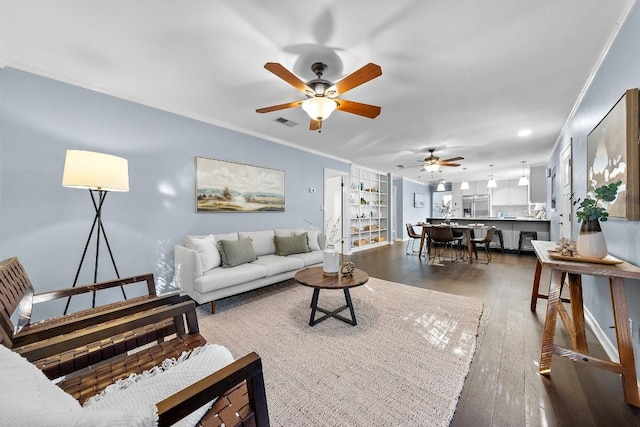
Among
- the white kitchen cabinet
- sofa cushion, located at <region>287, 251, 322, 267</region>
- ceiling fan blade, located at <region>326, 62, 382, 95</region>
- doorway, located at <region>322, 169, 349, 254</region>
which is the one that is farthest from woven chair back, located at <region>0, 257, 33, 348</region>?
the white kitchen cabinet

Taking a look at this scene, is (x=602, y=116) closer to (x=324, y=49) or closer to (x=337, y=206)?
(x=324, y=49)

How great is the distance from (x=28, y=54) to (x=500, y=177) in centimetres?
1146

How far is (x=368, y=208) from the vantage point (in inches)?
296

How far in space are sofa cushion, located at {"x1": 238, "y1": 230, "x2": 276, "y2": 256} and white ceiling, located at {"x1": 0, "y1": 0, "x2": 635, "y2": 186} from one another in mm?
1728

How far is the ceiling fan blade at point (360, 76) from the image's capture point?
179cm

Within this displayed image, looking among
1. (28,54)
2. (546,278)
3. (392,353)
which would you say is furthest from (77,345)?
(546,278)

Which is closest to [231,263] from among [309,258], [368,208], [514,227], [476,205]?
[309,258]

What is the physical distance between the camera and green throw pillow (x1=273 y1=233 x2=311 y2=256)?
376 centimetres

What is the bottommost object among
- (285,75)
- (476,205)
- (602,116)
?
(476,205)

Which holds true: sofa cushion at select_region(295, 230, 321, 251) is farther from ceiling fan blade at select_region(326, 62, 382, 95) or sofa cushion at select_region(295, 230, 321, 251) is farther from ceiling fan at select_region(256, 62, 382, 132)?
ceiling fan blade at select_region(326, 62, 382, 95)

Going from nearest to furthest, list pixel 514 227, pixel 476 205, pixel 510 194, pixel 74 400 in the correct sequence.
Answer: pixel 74 400
pixel 514 227
pixel 510 194
pixel 476 205

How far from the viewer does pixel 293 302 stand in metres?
2.96

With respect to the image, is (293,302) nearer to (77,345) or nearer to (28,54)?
(77,345)

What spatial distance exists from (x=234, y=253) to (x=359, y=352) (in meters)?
1.90
